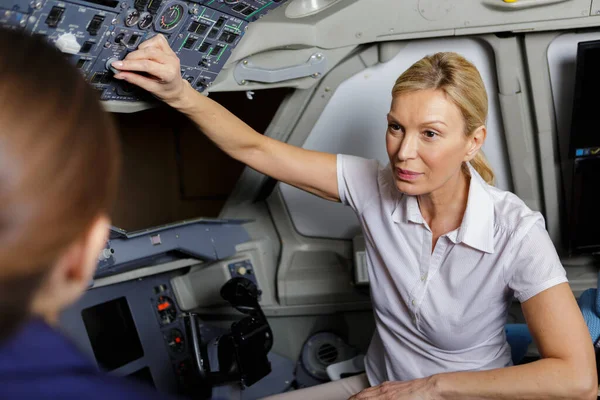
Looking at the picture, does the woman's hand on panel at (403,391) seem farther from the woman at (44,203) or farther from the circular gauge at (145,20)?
the woman at (44,203)

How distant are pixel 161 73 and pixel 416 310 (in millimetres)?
1001

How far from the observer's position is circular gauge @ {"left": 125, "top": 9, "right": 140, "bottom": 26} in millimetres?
1751

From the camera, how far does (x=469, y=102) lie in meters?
1.84

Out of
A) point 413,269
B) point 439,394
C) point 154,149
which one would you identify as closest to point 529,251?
point 413,269

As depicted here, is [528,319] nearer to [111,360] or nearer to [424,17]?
[424,17]

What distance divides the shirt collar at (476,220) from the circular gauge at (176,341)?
1427mm

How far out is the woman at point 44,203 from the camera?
0.56 m

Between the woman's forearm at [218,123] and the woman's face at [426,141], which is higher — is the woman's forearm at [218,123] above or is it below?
below

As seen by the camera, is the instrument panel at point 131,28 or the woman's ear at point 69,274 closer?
the woman's ear at point 69,274

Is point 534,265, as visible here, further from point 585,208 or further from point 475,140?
point 585,208

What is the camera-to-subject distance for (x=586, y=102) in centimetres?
251

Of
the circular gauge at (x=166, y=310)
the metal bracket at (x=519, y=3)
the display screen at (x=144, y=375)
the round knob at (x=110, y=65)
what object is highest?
the metal bracket at (x=519, y=3)

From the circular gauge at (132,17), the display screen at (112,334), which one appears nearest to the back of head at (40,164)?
the circular gauge at (132,17)

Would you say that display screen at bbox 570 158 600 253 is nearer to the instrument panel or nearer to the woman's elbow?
the woman's elbow
